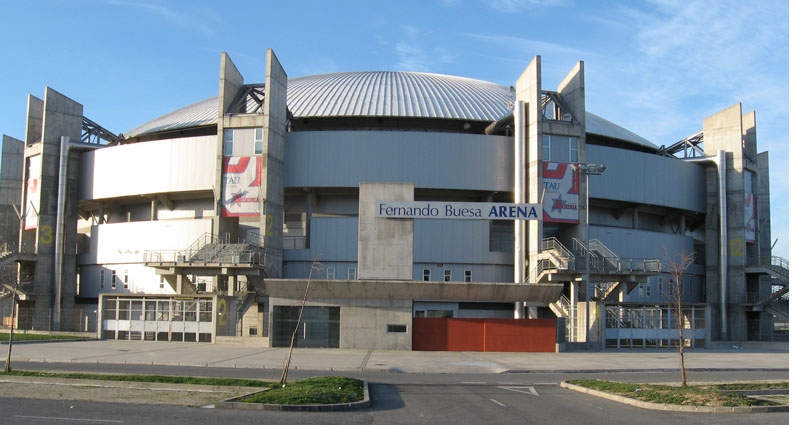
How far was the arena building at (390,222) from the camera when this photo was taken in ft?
136

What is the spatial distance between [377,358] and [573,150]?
2740cm

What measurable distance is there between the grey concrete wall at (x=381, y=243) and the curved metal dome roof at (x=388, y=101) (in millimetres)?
20030

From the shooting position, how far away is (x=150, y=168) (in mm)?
59719

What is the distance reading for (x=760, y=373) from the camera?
103ft

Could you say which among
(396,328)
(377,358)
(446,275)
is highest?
(446,275)

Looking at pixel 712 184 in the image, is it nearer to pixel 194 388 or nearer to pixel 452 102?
pixel 452 102

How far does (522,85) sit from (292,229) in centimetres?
2120

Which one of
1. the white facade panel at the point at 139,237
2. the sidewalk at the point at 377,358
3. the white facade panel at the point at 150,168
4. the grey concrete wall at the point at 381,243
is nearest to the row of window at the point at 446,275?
the sidewalk at the point at 377,358

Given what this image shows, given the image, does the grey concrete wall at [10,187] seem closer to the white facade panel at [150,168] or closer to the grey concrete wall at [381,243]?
the white facade panel at [150,168]

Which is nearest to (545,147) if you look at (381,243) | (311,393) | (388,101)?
(388,101)

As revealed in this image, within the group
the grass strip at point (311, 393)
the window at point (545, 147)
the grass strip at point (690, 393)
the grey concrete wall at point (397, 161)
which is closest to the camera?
the grass strip at point (311, 393)

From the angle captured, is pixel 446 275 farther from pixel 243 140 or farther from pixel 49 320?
pixel 49 320

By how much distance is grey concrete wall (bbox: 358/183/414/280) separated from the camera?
133 ft

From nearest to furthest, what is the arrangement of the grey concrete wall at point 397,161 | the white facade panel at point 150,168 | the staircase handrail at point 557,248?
the staircase handrail at point 557,248
the grey concrete wall at point 397,161
the white facade panel at point 150,168
